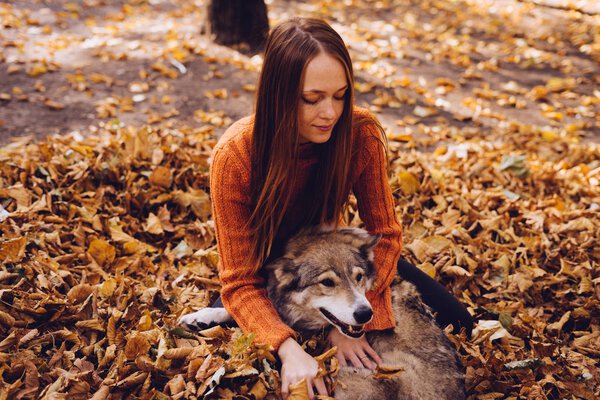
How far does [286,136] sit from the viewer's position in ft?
7.75

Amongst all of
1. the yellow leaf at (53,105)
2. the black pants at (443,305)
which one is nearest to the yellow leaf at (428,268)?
the black pants at (443,305)

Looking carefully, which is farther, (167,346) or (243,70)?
(243,70)

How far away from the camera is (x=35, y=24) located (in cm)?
788

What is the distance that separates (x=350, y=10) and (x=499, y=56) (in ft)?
11.6

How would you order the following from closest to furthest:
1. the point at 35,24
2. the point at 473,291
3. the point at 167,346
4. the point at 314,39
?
the point at 314,39, the point at 167,346, the point at 473,291, the point at 35,24

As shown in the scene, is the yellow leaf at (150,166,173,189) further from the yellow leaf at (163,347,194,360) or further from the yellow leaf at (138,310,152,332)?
the yellow leaf at (163,347,194,360)

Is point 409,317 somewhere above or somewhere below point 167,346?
above

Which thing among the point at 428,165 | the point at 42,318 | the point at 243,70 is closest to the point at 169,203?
the point at 42,318

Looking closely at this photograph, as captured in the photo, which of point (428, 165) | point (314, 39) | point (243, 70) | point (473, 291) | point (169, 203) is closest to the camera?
point (314, 39)

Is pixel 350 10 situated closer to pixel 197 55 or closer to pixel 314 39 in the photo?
pixel 197 55

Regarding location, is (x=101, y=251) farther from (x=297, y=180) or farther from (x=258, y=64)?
(x=258, y=64)

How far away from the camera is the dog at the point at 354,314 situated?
2414 millimetres

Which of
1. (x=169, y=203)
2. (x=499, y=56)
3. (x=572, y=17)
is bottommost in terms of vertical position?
(x=169, y=203)

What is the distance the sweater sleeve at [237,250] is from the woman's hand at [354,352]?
290 millimetres
